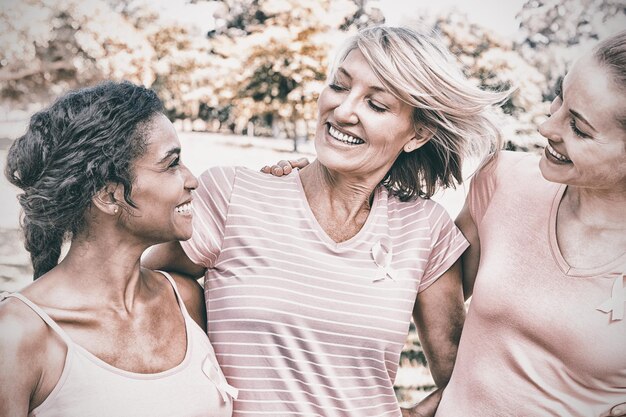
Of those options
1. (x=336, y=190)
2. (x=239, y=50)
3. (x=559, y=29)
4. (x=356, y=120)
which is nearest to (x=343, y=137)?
(x=356, y=120)

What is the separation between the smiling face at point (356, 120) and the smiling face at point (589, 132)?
0.46 metres

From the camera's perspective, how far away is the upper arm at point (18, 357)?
54.8 inches

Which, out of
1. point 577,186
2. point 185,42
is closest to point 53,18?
point 185,42

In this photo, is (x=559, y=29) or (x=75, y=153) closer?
(x=75, y=153)

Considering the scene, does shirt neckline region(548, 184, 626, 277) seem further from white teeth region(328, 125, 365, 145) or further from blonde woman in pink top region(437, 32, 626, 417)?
white teeth region(328, 125, 365, 145)

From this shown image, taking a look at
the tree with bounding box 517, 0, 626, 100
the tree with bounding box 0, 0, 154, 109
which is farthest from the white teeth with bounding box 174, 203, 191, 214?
the tree with bounding box 0, 0, 154, 109

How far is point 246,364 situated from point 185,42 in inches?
298

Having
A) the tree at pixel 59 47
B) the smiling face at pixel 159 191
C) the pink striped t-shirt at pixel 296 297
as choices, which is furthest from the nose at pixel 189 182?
the tree at pixel 59 47

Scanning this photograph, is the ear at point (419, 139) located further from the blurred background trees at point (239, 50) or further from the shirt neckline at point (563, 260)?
the blurred background trees at point (239, 50)

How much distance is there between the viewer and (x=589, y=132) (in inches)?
66.7

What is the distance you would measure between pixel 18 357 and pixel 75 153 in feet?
1.62

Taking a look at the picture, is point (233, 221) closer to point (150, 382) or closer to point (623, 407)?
point (150, 382)

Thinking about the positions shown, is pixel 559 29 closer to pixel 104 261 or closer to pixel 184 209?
pixel 184 209

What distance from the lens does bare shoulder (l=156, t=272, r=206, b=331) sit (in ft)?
6.37
